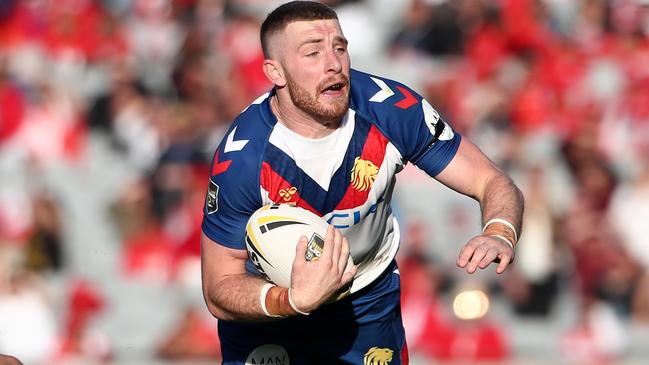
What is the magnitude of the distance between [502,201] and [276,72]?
113 cm

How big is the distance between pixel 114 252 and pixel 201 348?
5.84ft

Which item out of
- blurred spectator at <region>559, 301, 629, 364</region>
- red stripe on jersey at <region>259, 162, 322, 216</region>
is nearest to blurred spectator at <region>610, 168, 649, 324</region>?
blurred spectator at <region>559, 301, 629, 364</region>

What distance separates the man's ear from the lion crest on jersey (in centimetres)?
47

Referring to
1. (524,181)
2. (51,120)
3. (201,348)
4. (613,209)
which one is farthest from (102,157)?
(613,209)

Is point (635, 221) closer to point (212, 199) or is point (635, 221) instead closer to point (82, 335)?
point (82, 335)

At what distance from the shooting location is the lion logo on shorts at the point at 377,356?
5254mm

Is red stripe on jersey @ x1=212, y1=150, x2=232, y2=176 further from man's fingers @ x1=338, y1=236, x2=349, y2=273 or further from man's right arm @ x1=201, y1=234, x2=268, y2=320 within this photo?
man's fingers @ x1=338, y1=236, x2=349, y2=273

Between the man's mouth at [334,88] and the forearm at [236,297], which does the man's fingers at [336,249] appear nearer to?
the forearm at [236,297]

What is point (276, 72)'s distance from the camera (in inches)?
195

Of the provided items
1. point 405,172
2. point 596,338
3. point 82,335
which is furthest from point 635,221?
point 82,335

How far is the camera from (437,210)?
10.6 meters

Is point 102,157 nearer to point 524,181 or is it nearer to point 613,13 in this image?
point 524,181

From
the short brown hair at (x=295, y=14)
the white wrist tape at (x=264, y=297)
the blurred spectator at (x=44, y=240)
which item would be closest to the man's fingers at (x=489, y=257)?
the white wrist tape at (x=264, y=297)

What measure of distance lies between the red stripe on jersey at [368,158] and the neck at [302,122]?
0.17 m
